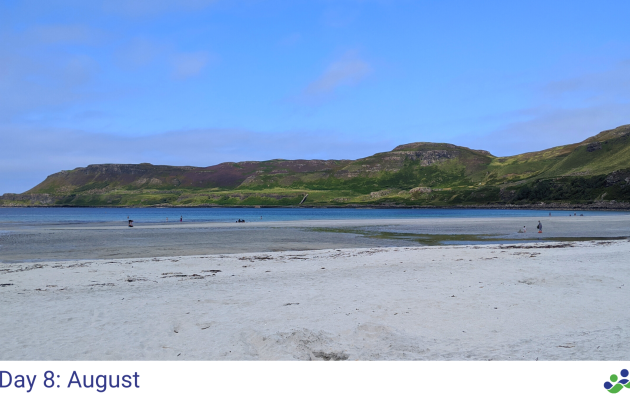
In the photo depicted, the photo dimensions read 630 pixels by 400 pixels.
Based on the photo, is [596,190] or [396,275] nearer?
[396,275]

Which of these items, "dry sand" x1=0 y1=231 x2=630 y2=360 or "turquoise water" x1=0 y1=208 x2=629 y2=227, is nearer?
"dry sand" x1=0 y1=231 x2=630 y2=360

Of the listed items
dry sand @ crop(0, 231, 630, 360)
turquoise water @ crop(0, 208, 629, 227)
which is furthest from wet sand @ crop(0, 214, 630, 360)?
turquoise water @ crop(0, 208, 629, 227)

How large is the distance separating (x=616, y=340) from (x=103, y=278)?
16.5 meters

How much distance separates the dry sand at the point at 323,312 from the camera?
792 cm

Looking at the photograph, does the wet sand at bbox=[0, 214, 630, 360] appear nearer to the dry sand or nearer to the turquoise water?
the dry sand

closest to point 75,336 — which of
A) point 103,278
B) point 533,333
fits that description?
point 103,278

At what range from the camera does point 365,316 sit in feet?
33.4

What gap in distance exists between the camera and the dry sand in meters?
7.92

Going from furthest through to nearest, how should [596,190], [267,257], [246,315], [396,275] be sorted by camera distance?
[596,190] → [267,257] → [396,275] → [246,315]

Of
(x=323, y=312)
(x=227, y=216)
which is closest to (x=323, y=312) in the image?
(x=323, y=312)

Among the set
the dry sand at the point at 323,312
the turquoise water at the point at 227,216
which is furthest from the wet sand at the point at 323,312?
the turquoise water at the point at 227,216

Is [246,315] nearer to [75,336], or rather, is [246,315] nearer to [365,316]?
[365,316]

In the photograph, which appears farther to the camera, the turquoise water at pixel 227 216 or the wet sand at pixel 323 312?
the turquoise water at pixel 227 216

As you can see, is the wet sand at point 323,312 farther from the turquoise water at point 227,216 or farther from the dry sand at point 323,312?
the turquoise water at point 227,216
